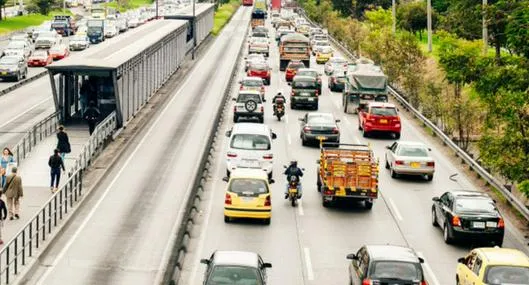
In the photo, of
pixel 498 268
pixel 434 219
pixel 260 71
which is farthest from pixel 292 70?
pixel 498 268

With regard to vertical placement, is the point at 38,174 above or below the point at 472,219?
below

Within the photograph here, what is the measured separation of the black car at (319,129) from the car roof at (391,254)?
2191 cm

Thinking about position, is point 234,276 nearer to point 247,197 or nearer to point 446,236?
point 247,197

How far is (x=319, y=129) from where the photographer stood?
148 feet

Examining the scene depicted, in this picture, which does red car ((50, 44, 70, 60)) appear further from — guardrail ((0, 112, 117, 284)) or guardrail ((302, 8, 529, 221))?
guardrail ((0, 112, 117, 284))

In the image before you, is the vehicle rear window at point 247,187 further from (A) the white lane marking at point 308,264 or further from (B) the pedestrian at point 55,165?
(B) the pedestrian at point 55,165

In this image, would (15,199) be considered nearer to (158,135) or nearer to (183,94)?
(158,135)

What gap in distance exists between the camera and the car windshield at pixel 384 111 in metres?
48.5

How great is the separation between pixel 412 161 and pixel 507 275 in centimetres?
1727

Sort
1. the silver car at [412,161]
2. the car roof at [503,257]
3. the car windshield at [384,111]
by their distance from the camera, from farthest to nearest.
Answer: the car windshield at [384,111] → the silver car at [412,161] → the car roof at [503,257]

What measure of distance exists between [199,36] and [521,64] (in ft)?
250

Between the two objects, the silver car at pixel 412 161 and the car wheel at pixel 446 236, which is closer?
the car wheel at pixel 446 236

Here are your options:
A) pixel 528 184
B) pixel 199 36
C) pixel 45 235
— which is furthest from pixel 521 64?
pixel 199 36

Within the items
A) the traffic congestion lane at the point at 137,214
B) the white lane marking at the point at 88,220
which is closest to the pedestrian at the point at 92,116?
the traffic congestion lane at the point at 137,214
